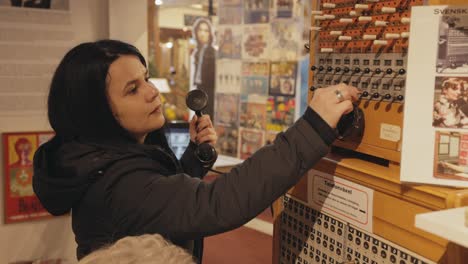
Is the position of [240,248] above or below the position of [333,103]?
below

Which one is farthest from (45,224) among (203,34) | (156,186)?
(203,34)

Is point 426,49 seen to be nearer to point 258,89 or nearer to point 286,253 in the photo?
point 286,253

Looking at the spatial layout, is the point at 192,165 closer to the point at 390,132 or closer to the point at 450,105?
the point at 390,132

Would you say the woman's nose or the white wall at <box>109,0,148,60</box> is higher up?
the white wall at <box>109,0,148,60</box>

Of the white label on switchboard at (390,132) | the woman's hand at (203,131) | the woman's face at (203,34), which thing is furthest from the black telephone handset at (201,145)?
the woman's face at (203,34)

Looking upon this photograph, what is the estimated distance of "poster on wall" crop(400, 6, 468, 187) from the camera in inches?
33.8

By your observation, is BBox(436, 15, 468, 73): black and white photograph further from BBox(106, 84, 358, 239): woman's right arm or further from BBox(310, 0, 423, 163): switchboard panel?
BBox(106, 84, 358, 239): woman's right arm

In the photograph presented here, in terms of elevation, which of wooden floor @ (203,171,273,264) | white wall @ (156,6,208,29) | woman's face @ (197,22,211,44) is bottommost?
wooden floor @ (203,171,273,264)

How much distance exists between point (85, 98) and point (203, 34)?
4.70 metres

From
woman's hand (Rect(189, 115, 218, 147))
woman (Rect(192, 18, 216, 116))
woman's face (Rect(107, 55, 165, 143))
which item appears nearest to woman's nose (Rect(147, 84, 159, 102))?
woman's face (Rect(107, 55, 165, 143))

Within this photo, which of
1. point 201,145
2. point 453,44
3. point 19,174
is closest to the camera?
point 453,44

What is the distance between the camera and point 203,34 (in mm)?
5832

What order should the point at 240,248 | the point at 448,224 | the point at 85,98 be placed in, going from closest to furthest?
the point at 448,224 < the point at 85,98 < the point at 240,248

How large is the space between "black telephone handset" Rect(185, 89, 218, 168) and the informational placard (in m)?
0.51
